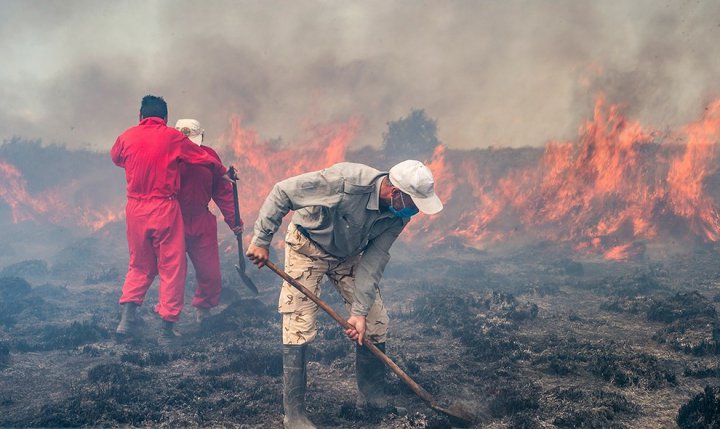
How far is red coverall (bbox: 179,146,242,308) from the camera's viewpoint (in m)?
7.30

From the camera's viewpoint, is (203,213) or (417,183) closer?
(417,183)

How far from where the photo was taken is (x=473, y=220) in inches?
667

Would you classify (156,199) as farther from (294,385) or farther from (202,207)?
(294,385)

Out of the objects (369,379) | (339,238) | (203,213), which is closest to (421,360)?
(369,379)

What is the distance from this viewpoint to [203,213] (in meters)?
7.60

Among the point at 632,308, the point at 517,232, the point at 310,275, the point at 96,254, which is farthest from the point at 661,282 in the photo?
the point at 96,254

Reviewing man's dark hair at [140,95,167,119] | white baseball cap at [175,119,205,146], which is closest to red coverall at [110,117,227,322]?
man's dark hair at [140,95,167,119]

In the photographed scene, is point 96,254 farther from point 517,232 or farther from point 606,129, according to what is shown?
point 606,129

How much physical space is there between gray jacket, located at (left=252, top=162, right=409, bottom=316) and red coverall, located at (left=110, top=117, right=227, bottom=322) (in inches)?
121

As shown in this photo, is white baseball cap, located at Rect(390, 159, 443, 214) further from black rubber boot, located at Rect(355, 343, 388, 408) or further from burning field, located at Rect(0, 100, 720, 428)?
burning field, located at Rect(0, 100, 720, 428)

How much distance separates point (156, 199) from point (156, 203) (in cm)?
6

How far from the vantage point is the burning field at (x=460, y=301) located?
498 centimetres

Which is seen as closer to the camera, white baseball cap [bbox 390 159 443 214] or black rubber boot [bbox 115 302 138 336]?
white baseball cap [bbox 390 159 443 214]

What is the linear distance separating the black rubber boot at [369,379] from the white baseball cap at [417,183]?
1.71 m
